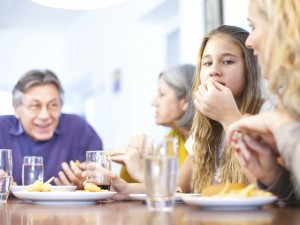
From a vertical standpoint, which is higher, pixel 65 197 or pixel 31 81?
pixel 31 81

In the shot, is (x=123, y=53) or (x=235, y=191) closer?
(x=235, y=191)

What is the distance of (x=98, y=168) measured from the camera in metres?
1.41

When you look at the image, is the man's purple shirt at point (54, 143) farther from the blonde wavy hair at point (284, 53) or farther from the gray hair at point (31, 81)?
the blonde wavy hair at point (284, 53)

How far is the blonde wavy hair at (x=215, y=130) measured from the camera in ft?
5.06

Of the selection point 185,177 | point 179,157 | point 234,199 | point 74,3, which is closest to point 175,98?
point 179,157

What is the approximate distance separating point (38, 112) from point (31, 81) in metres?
0.17

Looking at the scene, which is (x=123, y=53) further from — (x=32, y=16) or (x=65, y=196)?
(x=65, y=196)

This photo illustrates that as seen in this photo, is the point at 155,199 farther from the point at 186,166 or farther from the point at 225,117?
the point at 186,166

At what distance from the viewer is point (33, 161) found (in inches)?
78.8

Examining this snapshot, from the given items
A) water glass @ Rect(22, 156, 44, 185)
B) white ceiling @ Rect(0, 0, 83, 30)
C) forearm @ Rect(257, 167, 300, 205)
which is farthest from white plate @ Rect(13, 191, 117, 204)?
white ceiling @ Rect(0, 0, 83, 30)

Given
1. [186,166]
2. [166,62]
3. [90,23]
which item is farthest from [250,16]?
[90,23]

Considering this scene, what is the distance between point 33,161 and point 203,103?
89 centimetres

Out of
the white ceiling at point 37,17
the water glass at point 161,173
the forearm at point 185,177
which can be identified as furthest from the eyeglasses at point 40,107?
the white ceiling at point 37,17

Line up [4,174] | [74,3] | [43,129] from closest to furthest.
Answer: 1. [4,174]
2. [74,3]
3. [43,129]
